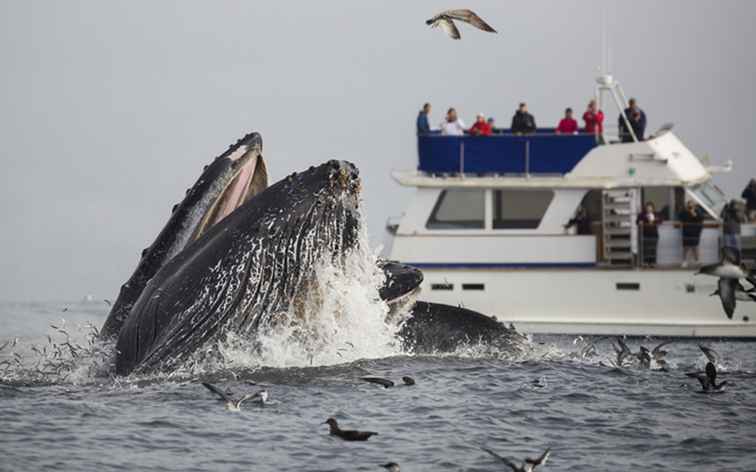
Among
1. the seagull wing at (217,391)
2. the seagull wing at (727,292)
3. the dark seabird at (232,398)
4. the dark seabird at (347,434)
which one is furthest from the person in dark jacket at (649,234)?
the dark seabird at (347,434)

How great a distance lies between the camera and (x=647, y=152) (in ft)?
102

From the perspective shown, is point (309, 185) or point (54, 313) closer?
point (309, 185)

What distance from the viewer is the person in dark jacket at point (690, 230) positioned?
1194 inches

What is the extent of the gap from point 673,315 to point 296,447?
21226 millimetres

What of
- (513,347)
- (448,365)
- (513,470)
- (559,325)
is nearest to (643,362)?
(513,347)

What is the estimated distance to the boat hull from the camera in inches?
1200

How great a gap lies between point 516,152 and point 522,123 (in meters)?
0.79

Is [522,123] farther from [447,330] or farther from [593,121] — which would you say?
[447,330]

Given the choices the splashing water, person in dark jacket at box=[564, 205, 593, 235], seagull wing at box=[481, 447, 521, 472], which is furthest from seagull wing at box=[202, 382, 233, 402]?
person in dark jacket at box=[564, 205, 593, 235]

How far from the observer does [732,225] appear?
2966 centimetres

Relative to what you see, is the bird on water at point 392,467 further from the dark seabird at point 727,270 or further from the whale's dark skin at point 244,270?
the dark seabird at point 727,270

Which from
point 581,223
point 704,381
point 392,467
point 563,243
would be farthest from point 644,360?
point 581,223

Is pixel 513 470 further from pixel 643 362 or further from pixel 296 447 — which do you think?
pixel 643 362

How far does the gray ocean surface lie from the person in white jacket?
17.4 metres
